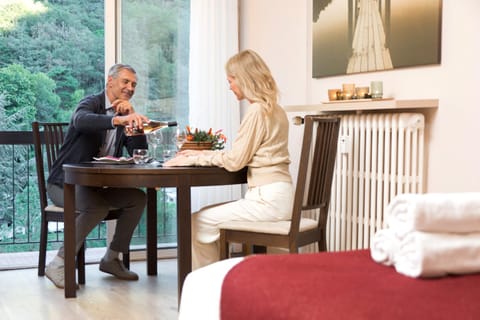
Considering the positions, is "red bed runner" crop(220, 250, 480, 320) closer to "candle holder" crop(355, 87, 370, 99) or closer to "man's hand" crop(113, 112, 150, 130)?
"candle holder" crop(355, 87, 370, 99)

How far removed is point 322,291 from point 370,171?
101 inches

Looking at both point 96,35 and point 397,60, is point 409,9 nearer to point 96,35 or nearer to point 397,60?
point 397,60

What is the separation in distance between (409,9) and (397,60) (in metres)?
0.26

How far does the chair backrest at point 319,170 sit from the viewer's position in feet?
10.4

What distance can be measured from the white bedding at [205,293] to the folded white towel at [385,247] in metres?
0.27

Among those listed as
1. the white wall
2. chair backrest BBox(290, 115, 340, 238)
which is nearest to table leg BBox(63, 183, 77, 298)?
chair backrest BBox(290, 115, 340, 238)

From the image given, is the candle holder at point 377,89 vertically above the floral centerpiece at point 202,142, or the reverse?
the candle holder at point 377,89

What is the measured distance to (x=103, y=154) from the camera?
13.8 feet

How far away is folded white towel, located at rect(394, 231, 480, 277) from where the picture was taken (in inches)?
48.6

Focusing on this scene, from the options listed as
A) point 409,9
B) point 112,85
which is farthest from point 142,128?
point 409,9

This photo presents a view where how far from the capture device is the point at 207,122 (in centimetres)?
484

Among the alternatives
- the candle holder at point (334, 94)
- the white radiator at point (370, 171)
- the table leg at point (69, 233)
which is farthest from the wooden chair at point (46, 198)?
the candle holder at point (334, 94)

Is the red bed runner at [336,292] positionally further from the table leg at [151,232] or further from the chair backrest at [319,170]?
the table leg at [151,232]

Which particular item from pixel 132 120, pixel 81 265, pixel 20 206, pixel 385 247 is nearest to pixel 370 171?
pixel 132 120
